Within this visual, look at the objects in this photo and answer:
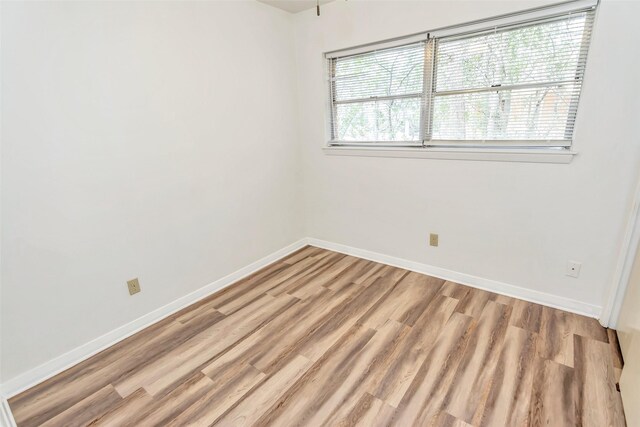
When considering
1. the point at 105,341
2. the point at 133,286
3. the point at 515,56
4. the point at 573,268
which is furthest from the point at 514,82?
the point at 105,341

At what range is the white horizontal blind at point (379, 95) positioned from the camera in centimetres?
262

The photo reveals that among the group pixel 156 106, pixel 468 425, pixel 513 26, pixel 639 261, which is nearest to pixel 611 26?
pixel 513 26

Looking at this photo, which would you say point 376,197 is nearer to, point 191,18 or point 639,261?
point 639,261

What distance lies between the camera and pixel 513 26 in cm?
210

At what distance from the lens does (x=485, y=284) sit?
101 inches

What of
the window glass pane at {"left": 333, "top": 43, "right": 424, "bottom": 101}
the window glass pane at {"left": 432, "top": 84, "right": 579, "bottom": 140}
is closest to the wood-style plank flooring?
the window glass pane at {"left": 432, "top": 84, "right": 579, "bottom": 140}

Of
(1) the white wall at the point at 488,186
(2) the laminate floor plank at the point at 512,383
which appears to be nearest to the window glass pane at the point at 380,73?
(1) the white wall at the point at 488,186

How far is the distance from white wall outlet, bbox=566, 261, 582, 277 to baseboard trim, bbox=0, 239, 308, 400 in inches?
98.0

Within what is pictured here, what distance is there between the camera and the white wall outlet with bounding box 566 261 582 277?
2.17m

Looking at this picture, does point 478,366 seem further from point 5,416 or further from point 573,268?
point 5,416

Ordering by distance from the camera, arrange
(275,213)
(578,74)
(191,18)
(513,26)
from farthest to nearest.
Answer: (275,213)
(191,18)
(513,26)
(578,74)

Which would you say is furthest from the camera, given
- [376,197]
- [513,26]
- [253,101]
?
[376,197]

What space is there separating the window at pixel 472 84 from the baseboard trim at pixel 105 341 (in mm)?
1774

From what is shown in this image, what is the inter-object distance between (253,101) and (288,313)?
5.95 feet
